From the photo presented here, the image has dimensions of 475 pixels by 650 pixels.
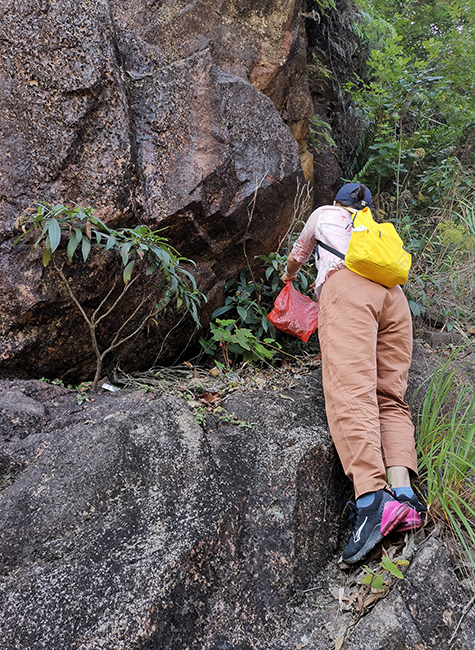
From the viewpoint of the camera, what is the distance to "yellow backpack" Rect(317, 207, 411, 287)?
2322mm

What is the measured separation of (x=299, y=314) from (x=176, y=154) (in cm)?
138

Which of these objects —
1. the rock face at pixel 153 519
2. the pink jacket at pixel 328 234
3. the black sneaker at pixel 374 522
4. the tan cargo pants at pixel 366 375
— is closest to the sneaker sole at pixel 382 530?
the black sneaker at pixel 374 522

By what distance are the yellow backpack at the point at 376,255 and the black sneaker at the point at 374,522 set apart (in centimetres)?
112

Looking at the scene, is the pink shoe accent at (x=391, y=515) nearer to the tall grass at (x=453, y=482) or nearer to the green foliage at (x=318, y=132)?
the tall grass at (x=453, y=482)

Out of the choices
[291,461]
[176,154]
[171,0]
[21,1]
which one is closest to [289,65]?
[171,0]

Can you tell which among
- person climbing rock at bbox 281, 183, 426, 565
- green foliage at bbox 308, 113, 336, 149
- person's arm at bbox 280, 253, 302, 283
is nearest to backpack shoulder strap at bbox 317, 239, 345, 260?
person climbing rock at bbox 281, 183, 426, 565

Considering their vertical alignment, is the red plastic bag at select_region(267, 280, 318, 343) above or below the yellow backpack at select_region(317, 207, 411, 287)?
below

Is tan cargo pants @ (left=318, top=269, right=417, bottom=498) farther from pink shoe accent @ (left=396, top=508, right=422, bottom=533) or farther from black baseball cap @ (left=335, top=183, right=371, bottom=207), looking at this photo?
black baseball cap @ (left=335, top=183, right=371, bottom=207)

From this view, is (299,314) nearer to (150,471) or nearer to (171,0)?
(150,471)

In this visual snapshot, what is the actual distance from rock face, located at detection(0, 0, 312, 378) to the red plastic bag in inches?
21.4

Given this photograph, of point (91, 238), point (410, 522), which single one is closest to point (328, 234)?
point (91, 238)

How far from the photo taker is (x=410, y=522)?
76.1 inches

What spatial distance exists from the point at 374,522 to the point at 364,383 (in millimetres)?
641

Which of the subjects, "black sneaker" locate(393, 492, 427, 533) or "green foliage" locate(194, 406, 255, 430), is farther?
"green foliage" locate(194, 406, 255, 430)
